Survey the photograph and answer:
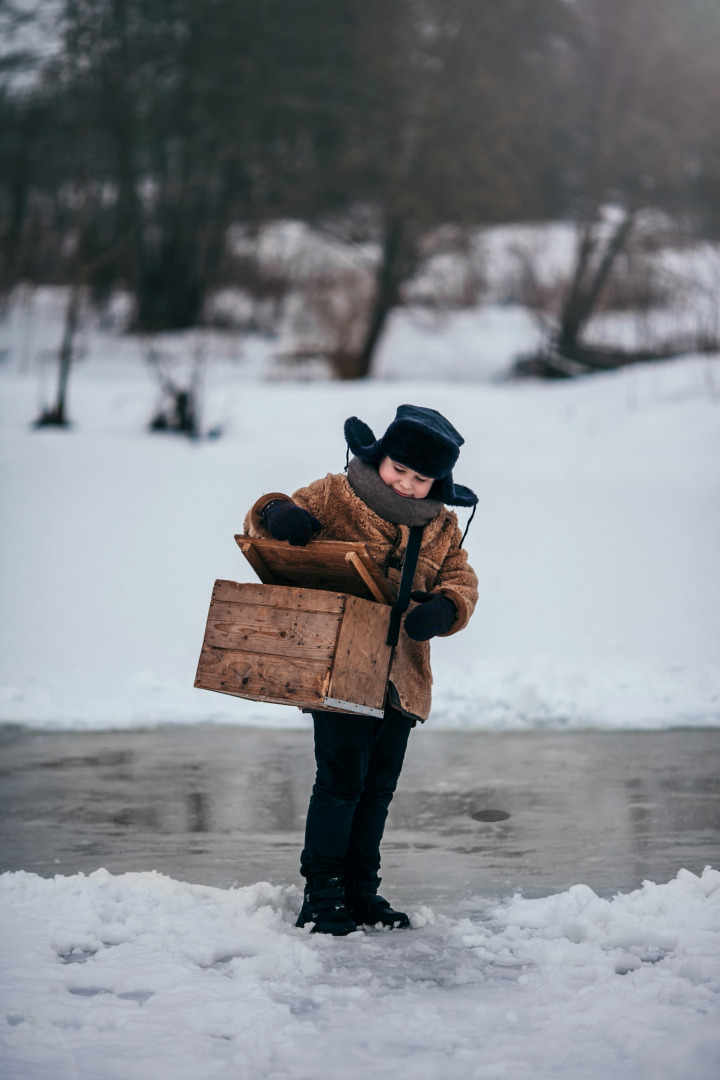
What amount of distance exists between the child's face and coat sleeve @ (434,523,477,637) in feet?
0.65

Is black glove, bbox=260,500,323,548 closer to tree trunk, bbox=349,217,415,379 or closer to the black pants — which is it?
the black pants

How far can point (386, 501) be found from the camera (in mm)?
3373

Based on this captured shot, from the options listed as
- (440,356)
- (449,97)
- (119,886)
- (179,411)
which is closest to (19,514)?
(179,411)

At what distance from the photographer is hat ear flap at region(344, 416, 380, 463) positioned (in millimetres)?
3400

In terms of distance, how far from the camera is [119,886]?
138 inches

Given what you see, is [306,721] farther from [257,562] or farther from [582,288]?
[582,288]

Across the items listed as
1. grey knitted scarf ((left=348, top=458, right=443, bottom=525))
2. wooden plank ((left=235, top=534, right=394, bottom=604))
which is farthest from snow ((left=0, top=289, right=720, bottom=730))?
grey knitted scarf ((left=348, top=458, right=443, bottom=525))

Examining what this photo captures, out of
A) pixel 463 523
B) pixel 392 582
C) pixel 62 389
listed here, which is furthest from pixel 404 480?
pixel 62 389

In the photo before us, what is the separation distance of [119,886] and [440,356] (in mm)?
17332

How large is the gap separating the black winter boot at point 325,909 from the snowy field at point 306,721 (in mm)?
70

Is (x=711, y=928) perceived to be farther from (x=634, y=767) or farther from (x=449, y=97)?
(x=449, y=97)

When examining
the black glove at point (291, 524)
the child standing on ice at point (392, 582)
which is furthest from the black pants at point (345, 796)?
Answer: the black glove at point (291, 524)

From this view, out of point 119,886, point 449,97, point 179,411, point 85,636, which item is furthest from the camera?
point 449,97

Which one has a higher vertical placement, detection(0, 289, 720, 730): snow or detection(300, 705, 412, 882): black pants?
detection(300, 705, 412, 882): black pants
